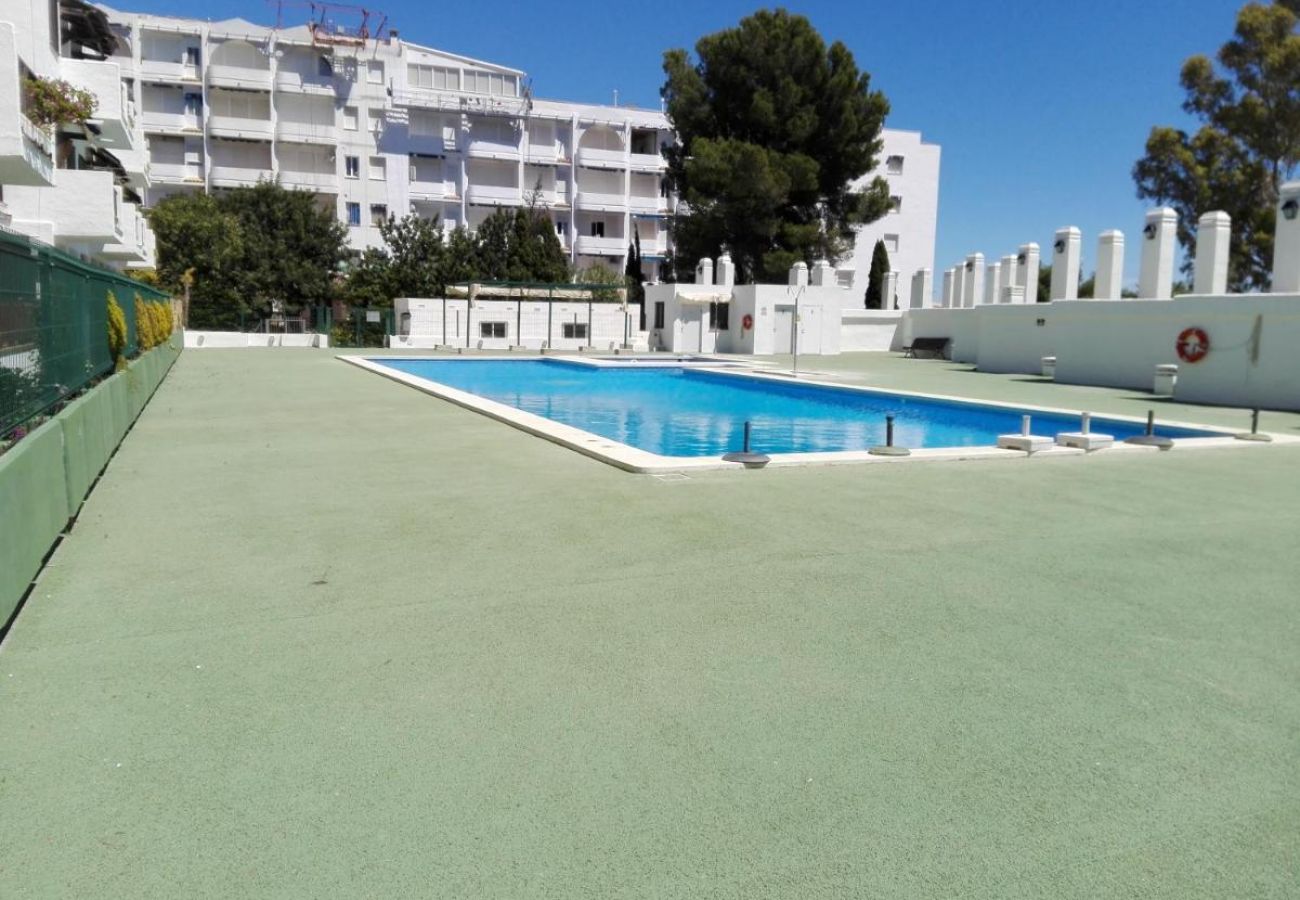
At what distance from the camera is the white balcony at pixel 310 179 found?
60.7 m

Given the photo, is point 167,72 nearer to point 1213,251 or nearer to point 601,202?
point 601,202

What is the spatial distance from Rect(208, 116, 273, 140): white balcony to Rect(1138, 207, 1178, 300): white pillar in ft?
175

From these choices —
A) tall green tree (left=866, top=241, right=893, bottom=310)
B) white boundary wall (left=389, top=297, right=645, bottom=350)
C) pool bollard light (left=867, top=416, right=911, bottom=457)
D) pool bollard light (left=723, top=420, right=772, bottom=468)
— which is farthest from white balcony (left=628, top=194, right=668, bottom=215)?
pool bollard light (left=723, top=420, right=772, bottom=468)

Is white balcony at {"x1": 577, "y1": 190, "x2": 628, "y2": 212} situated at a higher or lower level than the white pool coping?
higher

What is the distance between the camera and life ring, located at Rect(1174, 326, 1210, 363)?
18.6 m

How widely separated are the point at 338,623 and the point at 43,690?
1.23m

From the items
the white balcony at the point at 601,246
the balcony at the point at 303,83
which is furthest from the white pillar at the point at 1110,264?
the balcony at the point at 303,83

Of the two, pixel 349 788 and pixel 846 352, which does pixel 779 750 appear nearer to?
pixel 349 788

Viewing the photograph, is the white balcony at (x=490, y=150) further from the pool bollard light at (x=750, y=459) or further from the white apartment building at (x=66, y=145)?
the pool bollard light at (x=750, y=459)

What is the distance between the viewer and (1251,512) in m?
7.60

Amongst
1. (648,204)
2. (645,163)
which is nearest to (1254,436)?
(648,204)

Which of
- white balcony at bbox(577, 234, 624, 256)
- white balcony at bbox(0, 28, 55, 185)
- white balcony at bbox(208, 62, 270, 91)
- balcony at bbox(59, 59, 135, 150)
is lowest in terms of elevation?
white balcony at bbox(0, 28, 55, 185)

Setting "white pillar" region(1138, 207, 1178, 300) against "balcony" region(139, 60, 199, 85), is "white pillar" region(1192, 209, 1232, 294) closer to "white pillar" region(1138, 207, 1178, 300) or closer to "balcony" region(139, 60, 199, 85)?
"white pillar" region(1138, 207, 1178, 300)

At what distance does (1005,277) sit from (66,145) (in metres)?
30.8
